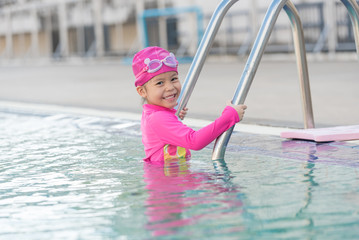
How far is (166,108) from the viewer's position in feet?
14.5

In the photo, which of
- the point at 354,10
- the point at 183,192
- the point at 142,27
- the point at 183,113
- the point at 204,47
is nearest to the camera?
the point at 183,192

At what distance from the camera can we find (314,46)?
18.7 metres

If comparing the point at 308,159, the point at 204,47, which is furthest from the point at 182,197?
the point at 204,47

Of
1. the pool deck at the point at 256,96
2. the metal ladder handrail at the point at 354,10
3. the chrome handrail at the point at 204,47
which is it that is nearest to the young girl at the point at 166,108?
the chrome handrail at the point at 204,47

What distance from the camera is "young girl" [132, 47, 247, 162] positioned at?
14.0 feet

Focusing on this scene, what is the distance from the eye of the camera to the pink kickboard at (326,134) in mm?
5152

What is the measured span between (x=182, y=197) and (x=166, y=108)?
1006 millimetres

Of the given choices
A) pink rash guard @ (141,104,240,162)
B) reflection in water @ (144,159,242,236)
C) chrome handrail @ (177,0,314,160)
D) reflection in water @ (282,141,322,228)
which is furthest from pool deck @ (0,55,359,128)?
reflection in water @ (144,159,242,236)

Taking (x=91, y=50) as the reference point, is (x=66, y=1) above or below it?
above

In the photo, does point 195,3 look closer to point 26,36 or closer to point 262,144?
point 26,36

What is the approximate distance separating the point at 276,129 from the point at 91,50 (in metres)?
22.4

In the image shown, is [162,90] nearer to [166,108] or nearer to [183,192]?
[166,108]

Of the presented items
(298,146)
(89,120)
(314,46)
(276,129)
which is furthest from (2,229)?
(314,46)

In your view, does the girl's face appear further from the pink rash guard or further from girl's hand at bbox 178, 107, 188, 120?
girl's hand at bbox 178, 107, 188, 120
